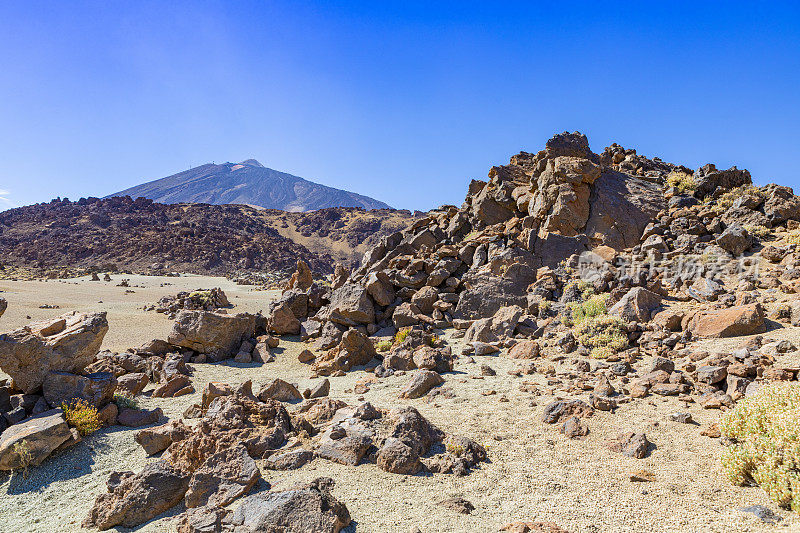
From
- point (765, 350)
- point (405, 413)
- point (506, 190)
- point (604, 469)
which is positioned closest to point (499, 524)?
point (604, 469)

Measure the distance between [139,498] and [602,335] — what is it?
8050 millimetres

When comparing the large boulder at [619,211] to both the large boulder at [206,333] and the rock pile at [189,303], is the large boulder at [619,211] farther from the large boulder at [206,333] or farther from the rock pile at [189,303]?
the rock pile at [189,303]

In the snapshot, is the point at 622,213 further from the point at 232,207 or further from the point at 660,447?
the point at 232,207

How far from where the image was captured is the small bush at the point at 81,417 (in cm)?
660

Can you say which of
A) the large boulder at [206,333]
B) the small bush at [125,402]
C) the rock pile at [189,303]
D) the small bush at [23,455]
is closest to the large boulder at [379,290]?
the large boulder at [206,333]

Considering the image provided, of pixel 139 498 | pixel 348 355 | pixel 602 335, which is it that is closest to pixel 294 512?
pixel 139 498

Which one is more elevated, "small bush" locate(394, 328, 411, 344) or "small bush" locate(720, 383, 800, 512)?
"small bush" locate(720, 383, 800, 512)

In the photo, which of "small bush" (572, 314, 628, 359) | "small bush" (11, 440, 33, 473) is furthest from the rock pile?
"small bush" (572, 314, 628, 359)

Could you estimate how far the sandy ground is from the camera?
12.9 ft

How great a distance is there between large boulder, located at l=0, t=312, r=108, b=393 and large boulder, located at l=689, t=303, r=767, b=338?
11.0 m

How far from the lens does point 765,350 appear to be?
682 centimetres

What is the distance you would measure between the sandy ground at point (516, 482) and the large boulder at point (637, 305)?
3.55 meters

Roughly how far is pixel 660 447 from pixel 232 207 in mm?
96487

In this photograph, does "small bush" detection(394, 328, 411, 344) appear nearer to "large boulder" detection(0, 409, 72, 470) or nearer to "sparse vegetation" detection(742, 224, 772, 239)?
"large boulder" detection(0, 409, 72, 470)
